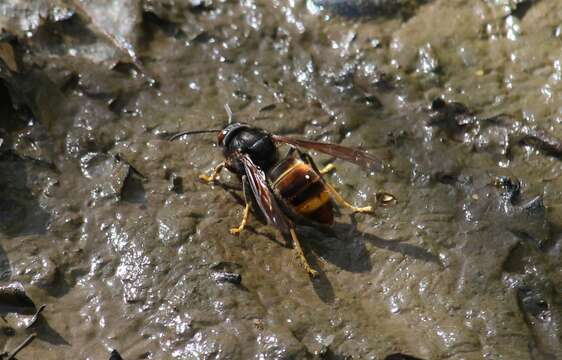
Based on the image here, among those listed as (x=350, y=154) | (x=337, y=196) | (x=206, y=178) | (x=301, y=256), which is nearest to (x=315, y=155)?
(x=337, y=196)

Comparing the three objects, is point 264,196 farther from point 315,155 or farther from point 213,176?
point 315,155

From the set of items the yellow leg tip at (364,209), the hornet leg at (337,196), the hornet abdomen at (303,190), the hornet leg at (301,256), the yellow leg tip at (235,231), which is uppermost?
the hornet leg at (337,196)

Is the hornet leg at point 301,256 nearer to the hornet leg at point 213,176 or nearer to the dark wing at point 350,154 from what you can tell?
the dark wing at point 350,154

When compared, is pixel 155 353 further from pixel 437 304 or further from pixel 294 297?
pixel 437 304

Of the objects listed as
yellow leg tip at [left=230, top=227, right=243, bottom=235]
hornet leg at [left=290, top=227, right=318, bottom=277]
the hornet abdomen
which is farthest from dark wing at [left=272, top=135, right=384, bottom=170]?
yellow leg tip at [left=230, top=227, right=243, bottom=235]

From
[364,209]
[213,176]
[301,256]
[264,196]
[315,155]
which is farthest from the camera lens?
[315,155]

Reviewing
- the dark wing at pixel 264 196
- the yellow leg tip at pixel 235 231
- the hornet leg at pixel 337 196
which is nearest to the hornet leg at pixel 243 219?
the yellow leg tip at pixel 235 231

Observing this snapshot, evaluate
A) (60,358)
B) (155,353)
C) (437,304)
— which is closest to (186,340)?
(155,353)
